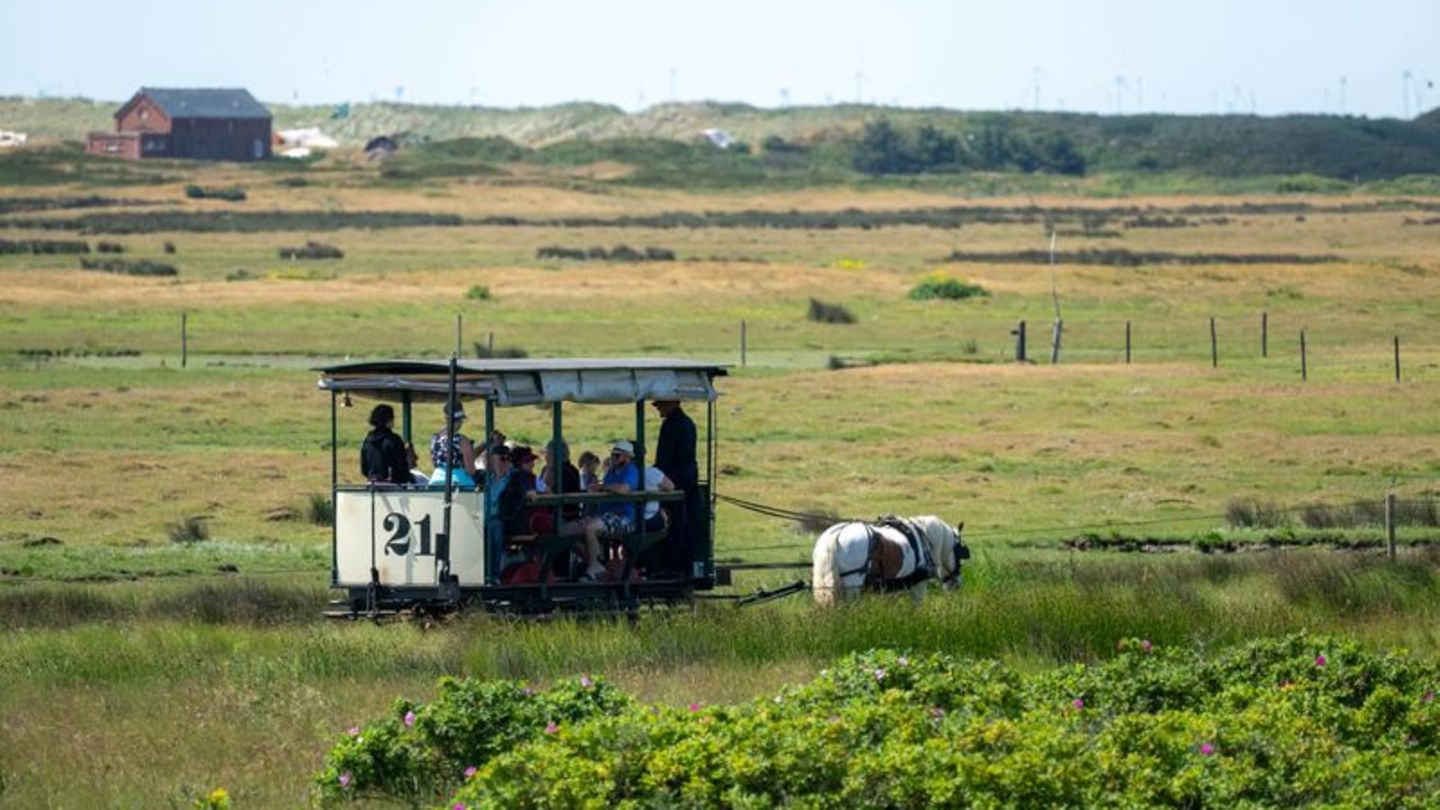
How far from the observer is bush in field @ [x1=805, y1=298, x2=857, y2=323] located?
2509 inches

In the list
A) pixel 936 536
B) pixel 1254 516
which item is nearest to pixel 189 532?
pixel 936 536

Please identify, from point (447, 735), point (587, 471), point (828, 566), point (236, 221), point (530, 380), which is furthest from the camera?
point (236, 221)

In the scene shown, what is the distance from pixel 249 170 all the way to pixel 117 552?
130503mm

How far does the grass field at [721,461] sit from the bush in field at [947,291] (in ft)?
1.92

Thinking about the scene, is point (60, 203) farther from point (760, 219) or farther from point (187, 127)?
point (187, 127)

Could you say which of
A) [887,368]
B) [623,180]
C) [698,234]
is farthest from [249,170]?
[887,368]

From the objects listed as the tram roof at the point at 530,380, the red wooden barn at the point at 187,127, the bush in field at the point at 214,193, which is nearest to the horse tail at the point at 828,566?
the tram roof at the point at 530,380

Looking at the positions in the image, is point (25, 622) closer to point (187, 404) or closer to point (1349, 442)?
point (187, 404)

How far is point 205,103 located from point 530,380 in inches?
6196

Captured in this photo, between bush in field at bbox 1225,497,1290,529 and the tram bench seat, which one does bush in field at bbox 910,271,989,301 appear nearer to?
bush in field at bbox 1225,497,1290,529

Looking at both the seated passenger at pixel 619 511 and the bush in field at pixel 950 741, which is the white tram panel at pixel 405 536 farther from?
the bush in field at pixel 950 741

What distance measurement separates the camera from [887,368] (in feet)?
160

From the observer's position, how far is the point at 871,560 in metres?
21.5

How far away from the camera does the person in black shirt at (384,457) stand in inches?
813
